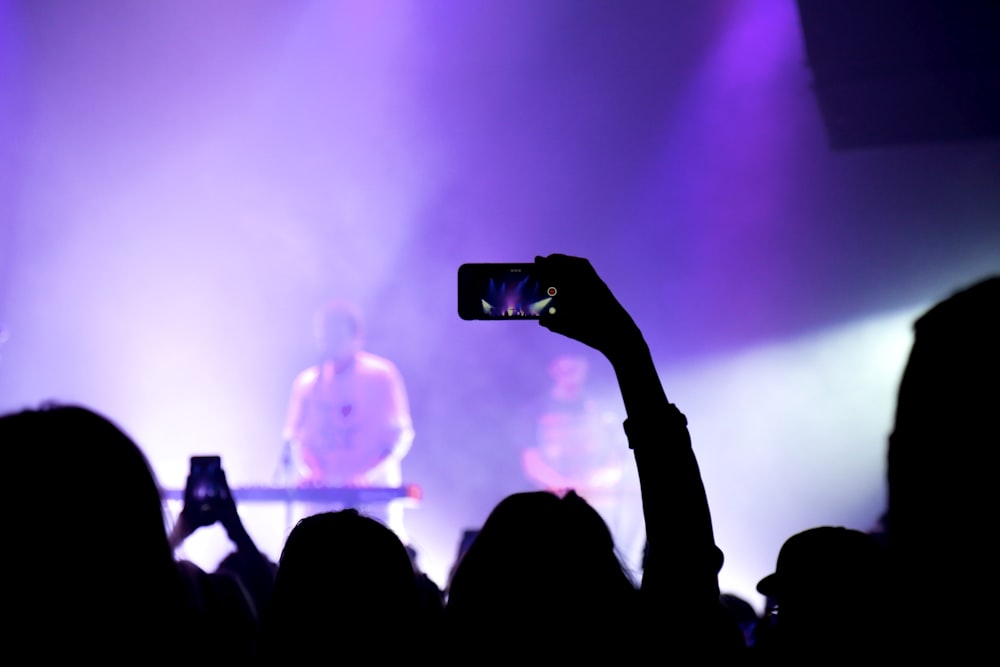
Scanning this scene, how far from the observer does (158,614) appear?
949 millimetres

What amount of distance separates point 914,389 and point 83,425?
879mm

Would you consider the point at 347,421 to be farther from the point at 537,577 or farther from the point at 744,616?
the point at 537,577

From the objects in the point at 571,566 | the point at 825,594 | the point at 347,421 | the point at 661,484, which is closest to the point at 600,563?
the point at 571,566

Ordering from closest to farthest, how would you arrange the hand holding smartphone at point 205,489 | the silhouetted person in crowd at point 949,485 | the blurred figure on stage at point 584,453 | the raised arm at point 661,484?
the silhouetted person in crowd at point 949,485
the raised arm at point 661,484
the hand holding smartphone at point 205,489
the blurred figure on stage at point 584,453

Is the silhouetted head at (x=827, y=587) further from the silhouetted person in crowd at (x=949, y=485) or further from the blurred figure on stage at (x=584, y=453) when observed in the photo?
the blurred figure on stage at (x=584, y=453)

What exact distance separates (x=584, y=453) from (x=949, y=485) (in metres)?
6.77

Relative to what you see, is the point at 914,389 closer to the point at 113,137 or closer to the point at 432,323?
the point at 432,323

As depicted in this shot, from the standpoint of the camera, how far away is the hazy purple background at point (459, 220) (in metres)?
7.18

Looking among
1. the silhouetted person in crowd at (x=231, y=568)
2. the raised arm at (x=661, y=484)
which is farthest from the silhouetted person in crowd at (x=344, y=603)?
the raised arm at (x=661, y=484)

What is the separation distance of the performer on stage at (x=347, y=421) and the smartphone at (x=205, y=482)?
393 cm

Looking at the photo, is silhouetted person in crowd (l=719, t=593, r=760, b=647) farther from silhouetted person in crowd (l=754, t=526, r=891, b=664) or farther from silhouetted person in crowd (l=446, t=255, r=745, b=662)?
silhouetted person in crowd (l=446, t=255, r=745, b=662)

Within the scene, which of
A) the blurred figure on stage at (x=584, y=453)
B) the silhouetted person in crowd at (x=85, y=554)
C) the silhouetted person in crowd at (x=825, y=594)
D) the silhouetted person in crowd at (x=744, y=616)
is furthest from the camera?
the blurred figure on stage at (x=584, y=453)

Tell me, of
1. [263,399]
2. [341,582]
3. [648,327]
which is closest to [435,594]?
[341,582]

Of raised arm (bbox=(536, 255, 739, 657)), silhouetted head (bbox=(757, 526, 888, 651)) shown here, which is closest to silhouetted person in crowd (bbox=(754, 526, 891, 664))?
silhouetted head (bbox=(757, 526, 888, 651))
